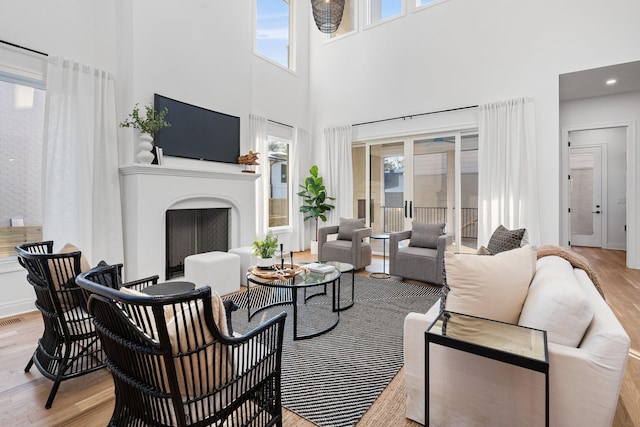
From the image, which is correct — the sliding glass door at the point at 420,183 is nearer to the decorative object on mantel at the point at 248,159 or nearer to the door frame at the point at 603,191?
the decorative object on mantel at the point at 248,159

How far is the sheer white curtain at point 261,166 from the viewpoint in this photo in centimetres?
560

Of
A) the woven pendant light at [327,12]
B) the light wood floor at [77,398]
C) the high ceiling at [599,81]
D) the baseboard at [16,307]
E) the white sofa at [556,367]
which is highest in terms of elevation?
the woven pendant light at [327,12]

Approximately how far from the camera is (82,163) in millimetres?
3492

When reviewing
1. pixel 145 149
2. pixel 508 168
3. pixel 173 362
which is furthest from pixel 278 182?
pixel 173 362

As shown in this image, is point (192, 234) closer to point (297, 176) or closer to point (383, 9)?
point (297, 176)

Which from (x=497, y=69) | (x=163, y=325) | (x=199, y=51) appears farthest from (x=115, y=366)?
(x=497, y=69)

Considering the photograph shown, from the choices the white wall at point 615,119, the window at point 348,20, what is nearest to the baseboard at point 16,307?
the window at point 348,20

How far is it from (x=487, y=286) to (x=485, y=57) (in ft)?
A: 16.1

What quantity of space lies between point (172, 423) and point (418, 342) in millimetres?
1107

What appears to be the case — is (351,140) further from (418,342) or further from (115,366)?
(115,366)

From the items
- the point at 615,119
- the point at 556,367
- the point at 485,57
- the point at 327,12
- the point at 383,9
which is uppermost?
the point at 383,9

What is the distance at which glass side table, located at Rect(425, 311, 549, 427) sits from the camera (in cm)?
114

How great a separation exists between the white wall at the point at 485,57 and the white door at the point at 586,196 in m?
3.12

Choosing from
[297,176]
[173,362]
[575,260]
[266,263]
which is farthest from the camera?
[297,176]
